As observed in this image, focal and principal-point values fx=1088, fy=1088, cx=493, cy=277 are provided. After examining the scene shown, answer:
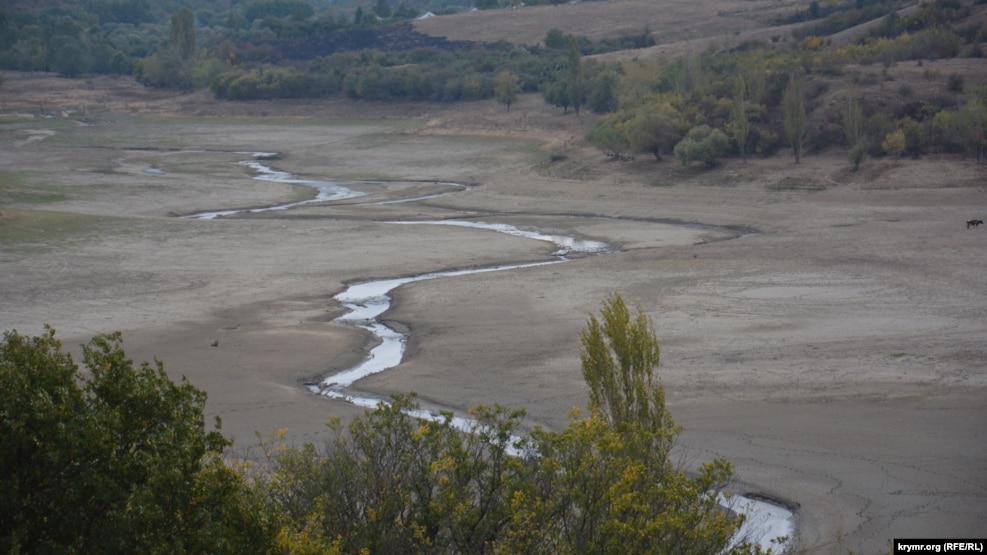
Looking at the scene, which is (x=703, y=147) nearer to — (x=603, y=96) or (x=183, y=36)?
(x=603, y=96)

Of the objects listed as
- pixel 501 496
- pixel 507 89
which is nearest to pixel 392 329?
pixel 501 496

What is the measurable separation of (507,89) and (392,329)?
52730 millimetres

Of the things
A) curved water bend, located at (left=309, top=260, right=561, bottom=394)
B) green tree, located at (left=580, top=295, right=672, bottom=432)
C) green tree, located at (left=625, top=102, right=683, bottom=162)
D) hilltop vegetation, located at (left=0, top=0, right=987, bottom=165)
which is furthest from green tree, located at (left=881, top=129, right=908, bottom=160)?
green tree, located at (left=580, top=295, right=672, bottom=432)

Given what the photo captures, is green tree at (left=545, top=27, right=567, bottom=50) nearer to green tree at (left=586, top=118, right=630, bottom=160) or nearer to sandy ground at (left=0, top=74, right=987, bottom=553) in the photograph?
sandy ground at (left=0, top=74, right=987, bottom=553)

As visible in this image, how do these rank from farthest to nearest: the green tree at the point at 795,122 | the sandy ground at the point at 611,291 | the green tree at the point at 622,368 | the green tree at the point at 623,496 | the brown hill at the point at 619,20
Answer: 1. the brown hill at the point at 619,20
2. the green tree at the point at 795,122
3. the sandy ground at the point at 611,291
4. the green tree at the point at 622,368
5. the green tree at the point at 623,496

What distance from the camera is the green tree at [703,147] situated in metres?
46.0

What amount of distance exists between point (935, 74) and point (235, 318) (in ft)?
124

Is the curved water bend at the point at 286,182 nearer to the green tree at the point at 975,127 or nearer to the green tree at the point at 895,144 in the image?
the green tree at the point at 895,144

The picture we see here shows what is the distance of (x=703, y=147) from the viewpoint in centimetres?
4594

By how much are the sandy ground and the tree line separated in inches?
152

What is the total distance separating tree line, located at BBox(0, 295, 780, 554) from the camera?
20.2 feet

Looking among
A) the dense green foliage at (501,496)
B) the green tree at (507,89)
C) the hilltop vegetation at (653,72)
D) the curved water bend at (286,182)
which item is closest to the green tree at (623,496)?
the dense green foliage at (501,496)

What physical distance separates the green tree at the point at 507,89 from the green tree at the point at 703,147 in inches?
1086

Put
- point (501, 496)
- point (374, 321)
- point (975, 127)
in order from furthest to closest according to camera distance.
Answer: point (975, 127), point (374, 321), point (501, 496)
